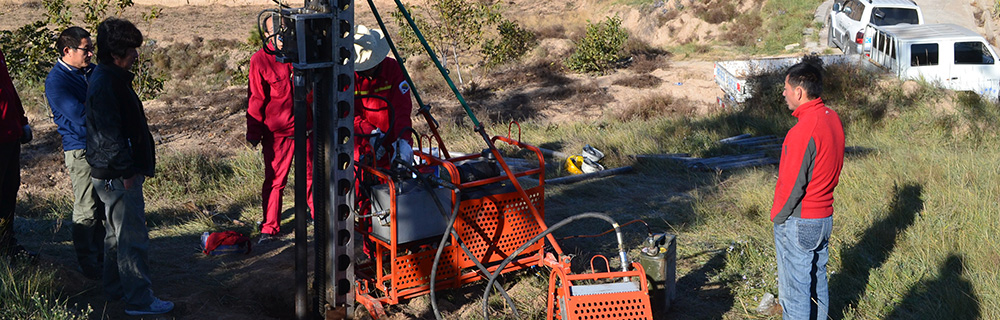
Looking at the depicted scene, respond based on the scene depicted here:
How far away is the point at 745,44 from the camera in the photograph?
81.0ft

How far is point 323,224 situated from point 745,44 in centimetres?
2247

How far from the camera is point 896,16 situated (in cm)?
1723

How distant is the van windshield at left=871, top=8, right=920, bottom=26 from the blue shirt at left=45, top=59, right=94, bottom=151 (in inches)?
651

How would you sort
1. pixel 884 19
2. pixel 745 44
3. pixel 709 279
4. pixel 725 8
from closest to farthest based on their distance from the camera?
pixel 709 279
pixel 884 19
pixel 745 44
pixel 725 8

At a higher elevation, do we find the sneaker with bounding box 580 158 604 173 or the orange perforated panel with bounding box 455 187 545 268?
the orange perforated panel with bounding box 455 187 545 268

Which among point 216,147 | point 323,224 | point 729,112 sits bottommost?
point 216,147

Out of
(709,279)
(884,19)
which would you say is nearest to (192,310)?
(709,279)

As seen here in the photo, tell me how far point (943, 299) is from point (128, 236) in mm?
4835

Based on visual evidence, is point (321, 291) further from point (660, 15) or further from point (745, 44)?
point (660, 15)

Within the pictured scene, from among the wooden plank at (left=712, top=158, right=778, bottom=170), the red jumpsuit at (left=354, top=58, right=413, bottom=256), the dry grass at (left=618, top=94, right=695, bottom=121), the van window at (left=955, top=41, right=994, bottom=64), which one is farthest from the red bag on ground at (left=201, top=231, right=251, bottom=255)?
the van window at (left=955, top=41, right=994, bottom=64)

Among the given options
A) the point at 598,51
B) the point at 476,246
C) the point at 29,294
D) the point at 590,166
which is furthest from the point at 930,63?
the point at 29,294

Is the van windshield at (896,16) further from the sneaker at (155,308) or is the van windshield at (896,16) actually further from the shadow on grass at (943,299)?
the sneaker at (155,308)

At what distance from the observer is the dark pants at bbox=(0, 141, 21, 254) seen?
16.8 ft

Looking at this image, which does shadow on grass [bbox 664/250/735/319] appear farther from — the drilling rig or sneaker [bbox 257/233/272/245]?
sneaker [bbox 257/233/272/245]
